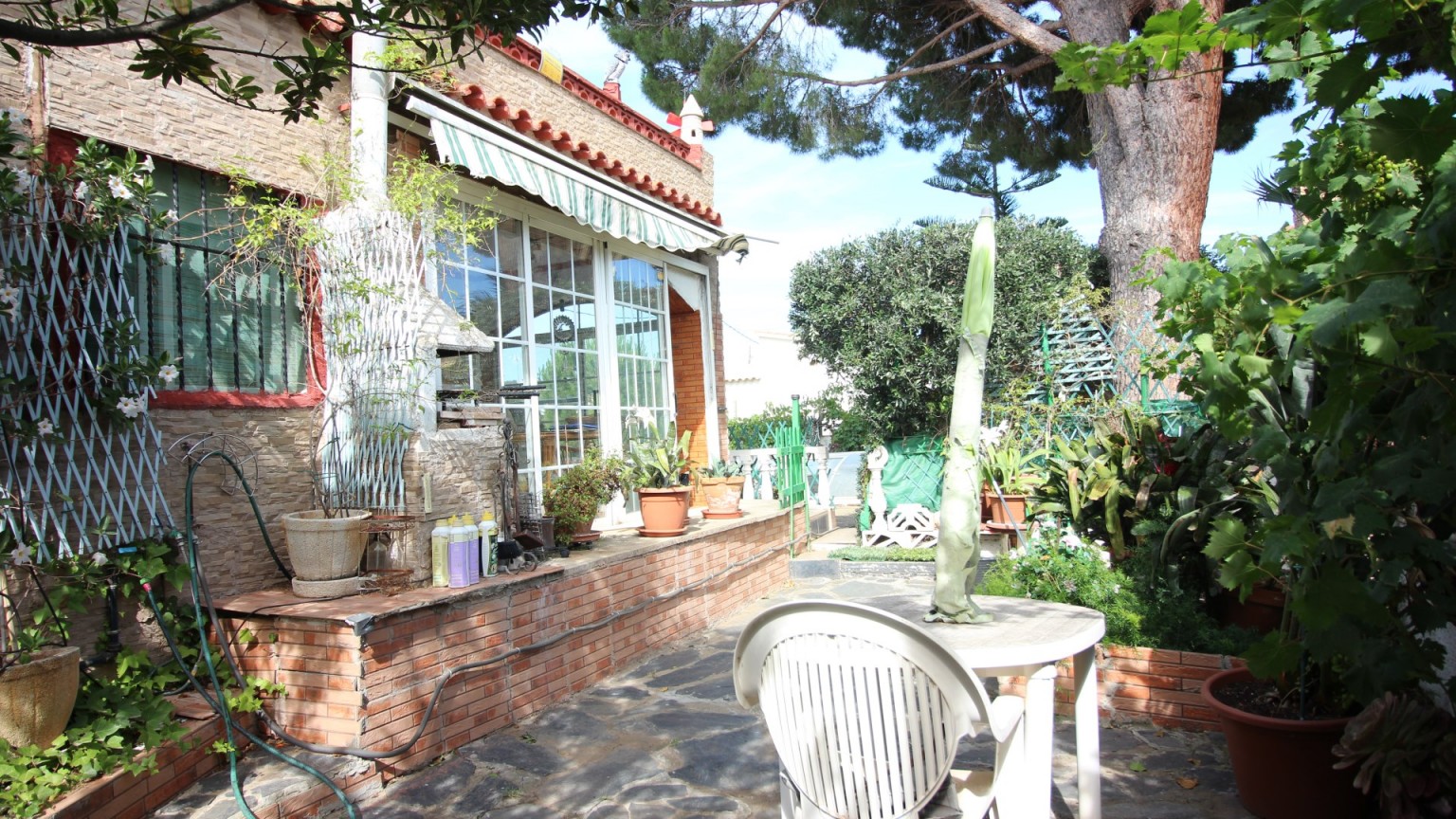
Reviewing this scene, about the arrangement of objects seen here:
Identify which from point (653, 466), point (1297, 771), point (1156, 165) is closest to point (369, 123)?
point (653, 466)

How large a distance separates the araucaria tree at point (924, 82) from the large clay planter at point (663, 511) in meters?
4.90

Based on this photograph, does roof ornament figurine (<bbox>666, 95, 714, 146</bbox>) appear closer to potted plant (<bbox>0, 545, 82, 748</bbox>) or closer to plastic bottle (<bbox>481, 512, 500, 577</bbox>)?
plastic bottle (<bbox>481, 512, 500, 577</bbox>)

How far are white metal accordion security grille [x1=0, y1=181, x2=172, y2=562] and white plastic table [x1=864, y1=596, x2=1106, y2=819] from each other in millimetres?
3041

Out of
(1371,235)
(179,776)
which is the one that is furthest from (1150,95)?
(179,776)

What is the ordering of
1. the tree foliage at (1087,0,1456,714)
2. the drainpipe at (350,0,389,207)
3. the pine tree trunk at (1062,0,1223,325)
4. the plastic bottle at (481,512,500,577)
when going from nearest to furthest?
the tree foliage at (1087,0,1456,714), the plastic bottle at (481,512,500,577), the drainpipe at (350,0,389,207), the pine tree trunk at (1062,0,1223,325)

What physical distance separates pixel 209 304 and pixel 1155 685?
15.9ft

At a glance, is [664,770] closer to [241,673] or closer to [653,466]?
[241,673]

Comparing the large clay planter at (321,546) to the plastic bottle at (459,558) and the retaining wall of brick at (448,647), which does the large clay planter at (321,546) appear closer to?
the retaining wall of brick at (448,647)

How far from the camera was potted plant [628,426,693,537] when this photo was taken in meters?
6.13

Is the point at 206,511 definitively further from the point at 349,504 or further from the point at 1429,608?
the point at 1429,608

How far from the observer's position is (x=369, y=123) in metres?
4.62

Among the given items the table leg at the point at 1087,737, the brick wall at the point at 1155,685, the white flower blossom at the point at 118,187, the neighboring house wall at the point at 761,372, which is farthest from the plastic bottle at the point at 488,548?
the neighboring house wall at the point at 761,372

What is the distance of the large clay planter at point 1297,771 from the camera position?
9.38ft

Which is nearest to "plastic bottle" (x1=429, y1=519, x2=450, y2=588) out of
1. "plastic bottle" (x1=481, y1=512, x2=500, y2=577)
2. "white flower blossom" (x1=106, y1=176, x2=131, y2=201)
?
"plastic bottle" (x1=481, y1=512, x2=500, y2=577)
